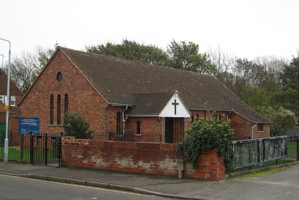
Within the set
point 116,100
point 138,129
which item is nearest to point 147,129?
point 138,129

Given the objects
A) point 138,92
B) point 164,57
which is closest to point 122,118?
point 138,92

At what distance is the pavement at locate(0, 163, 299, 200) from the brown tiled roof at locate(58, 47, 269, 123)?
1095 cm

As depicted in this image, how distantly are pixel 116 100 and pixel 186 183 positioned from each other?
14.8m

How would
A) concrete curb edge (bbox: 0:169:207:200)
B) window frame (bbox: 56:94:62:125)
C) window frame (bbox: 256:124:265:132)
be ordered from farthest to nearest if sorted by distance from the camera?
window frame (bbox: 256:124:265:132) → window frame (bbox: 56:94:62:125) → concrete curb edge (bbox: 0:169:207:200)

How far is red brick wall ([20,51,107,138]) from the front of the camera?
99.5ft

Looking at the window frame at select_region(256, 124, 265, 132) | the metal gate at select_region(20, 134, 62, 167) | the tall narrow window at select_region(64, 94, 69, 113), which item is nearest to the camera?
the metal gate at select_region(20, 134, 62, 167)

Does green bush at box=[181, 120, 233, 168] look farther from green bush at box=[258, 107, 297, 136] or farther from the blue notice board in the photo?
green bush at box=[258, 107, 297, 136]

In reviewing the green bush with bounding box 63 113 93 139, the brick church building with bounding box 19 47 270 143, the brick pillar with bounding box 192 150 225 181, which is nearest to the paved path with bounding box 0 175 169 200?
the brick pillar with bounding box 192 150 225 181

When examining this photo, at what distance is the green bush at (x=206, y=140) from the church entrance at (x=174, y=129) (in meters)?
13.9

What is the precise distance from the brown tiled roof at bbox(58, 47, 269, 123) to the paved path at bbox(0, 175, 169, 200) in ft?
44.6

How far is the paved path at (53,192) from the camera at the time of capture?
13680 mm

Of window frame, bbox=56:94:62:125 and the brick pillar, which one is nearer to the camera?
the brick pillar

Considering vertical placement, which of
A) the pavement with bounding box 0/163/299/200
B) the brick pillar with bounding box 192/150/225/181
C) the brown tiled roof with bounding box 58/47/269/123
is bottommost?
the pavement with bounding box 0/163/299/200

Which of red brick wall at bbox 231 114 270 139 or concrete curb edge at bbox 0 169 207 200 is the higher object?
red brick wall at bbox 231 114 270 139
